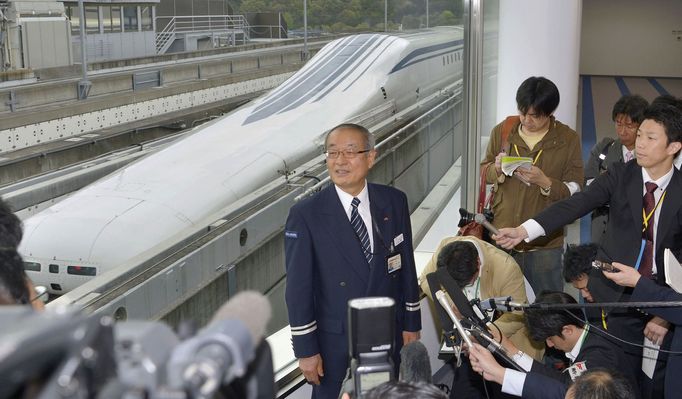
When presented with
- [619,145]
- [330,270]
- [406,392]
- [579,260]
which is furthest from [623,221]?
[406,392]

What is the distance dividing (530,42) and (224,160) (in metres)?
3.06

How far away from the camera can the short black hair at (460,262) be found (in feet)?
10.0

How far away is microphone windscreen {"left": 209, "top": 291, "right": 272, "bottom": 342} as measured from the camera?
781 millimetres

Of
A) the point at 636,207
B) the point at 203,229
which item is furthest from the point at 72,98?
the point at 636,207

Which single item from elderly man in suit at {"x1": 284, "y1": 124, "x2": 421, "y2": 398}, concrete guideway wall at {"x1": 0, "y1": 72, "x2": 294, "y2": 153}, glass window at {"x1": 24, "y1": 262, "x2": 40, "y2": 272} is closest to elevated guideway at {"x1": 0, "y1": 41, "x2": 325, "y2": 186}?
concrete guideway wall at {"x1": 0, "y1": 72, "x2": 294, "y2": 153}

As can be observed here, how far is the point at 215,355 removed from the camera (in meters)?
0.67

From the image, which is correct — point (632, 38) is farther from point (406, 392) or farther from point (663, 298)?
point (406, 392)

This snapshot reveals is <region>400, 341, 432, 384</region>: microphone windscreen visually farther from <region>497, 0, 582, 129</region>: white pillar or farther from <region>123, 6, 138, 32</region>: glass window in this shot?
<region>497, 0, 582, 129</region>: white pillar

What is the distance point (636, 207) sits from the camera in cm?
290

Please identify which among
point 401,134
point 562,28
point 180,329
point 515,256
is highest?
point 562,28

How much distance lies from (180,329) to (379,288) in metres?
2.09

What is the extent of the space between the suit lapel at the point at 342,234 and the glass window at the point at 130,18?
1203mm

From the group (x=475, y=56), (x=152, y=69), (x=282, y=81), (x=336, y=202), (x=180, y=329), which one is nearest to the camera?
(x=180, y=329)

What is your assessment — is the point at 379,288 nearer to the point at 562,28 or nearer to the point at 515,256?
the point at 515,256
